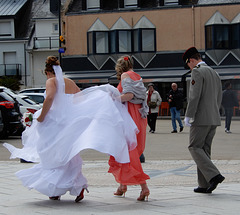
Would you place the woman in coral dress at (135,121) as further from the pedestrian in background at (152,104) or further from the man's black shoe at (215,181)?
the pedestrian in background at (152,104)

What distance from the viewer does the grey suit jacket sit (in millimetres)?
7969

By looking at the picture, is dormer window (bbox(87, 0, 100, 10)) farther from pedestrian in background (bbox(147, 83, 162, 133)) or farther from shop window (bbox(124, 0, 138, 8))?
pedestrian in background (bbox(147, 83, 162, 133))

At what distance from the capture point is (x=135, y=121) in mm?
7738

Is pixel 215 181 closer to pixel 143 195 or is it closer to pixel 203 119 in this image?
pixel 203 119

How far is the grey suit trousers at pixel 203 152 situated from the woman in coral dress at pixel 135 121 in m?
0.74

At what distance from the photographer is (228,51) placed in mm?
40250

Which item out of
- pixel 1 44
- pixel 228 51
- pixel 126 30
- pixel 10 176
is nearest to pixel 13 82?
pixel 1 44

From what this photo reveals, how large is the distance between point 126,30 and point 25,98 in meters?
20.0

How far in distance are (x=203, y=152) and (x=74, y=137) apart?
184cm

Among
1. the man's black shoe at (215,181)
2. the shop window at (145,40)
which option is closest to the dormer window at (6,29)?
the shop window at (145,40)

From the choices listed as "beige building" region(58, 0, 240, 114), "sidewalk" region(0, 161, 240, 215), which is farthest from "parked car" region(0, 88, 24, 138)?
"beige building" region(58, 0, 240, 114)

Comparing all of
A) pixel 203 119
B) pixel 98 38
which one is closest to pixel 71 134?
pixel 203 119

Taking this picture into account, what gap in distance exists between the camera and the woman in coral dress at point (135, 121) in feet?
24.5

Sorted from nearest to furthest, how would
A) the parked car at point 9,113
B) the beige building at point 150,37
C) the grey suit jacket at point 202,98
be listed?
the grey suit jacket at point 202,98 < the parked car at point 9,113 < the beige building at point 150,37
